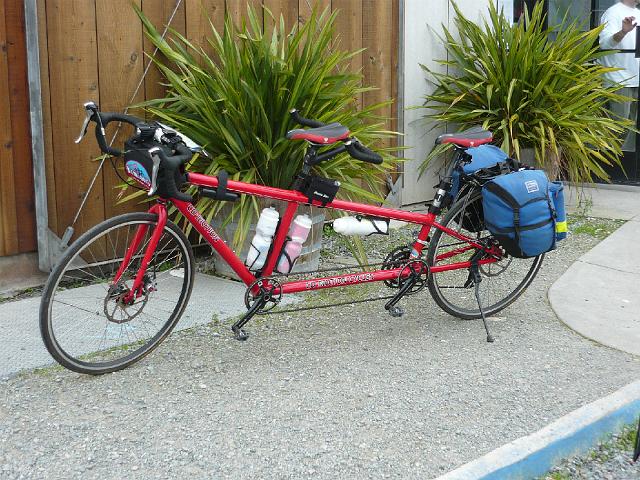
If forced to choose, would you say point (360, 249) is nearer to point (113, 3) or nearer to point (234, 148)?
point (234, 148)

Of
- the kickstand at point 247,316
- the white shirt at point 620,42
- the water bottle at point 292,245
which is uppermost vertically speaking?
the white shirt at point 620,42

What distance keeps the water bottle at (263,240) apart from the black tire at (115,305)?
0.30 m

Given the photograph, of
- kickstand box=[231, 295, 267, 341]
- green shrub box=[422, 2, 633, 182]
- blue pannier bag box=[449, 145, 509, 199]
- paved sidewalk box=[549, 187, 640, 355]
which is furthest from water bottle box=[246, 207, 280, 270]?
green shrub box=[422, 2, 633, 182]

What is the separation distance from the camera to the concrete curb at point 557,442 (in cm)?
333

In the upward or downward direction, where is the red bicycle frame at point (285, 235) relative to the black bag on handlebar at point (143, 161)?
downward

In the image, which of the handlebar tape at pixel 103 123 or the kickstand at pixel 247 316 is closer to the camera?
the handlebar tape at pixel 103 123

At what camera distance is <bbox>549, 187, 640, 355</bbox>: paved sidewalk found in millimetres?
5055

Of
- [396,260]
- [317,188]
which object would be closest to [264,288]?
[317,188]

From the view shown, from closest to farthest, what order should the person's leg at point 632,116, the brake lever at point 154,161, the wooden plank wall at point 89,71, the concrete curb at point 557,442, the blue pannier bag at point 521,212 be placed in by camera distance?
the concrete curb at point 557,442, the brake lever at point 154,161, the blue pannier bag at point 521,212, the wooden plank wall at point 89,71, the person's leg at point 632,116

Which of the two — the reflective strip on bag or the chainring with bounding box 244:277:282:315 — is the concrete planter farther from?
the reflective strip on bag

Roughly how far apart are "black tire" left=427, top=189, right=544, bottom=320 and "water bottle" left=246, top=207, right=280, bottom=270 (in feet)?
2.96

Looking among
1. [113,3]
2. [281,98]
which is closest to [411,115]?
[281,98]

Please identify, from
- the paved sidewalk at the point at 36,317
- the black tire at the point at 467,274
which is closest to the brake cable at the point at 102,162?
the paved sidewalk at the point at 36,317

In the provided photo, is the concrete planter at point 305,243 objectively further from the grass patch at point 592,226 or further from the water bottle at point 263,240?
the grass patch at point 592,226
